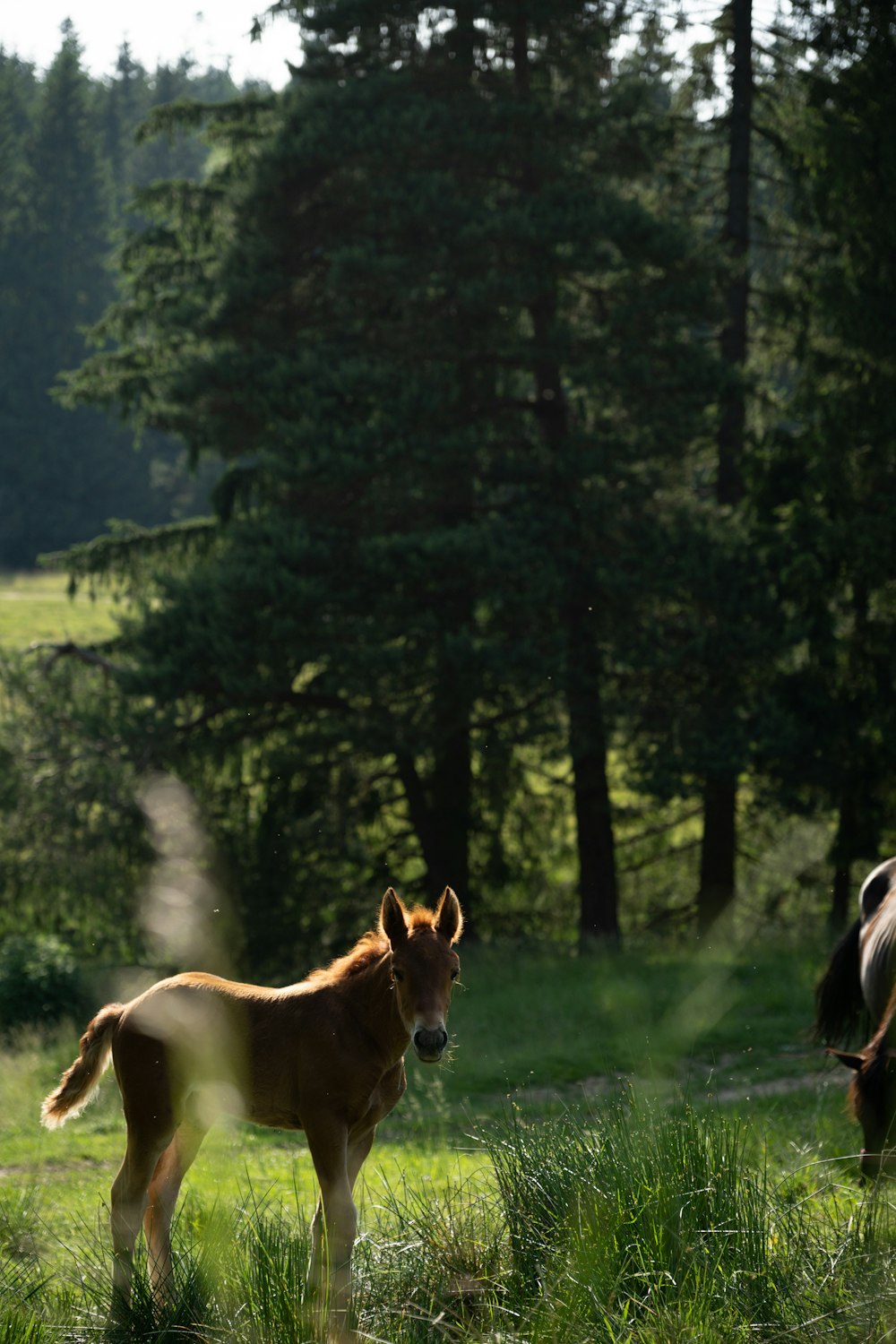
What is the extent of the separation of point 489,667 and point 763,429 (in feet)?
18.9

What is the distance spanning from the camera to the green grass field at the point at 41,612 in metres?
41.0

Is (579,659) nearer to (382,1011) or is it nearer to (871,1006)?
(871,1006)

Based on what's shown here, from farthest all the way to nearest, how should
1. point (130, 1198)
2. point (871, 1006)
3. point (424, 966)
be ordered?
point (871, 1006)
point (130, 1198)
point (424, 966)

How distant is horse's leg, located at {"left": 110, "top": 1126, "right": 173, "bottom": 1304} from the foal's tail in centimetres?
34

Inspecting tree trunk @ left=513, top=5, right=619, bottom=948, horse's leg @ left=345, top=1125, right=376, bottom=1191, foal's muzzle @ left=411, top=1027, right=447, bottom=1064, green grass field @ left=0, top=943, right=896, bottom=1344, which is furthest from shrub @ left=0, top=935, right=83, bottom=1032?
foal's muzzle @ left=411, top=1027, right=447, bottom=1064

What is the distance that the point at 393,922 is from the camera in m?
4.48

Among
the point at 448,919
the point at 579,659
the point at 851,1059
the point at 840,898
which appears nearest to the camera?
the point at 448,919

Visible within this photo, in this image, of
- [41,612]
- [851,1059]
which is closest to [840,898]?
[851,1059]

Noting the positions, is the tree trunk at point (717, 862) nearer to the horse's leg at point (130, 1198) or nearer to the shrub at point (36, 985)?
the shrub at point (36, 985)

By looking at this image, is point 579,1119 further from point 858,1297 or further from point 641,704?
point 641,704

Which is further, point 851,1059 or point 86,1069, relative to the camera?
point 851,1059

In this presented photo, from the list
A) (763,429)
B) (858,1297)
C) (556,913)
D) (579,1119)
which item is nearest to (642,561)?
(763,429)

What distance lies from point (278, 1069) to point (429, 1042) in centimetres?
82

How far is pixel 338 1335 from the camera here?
450 cm
